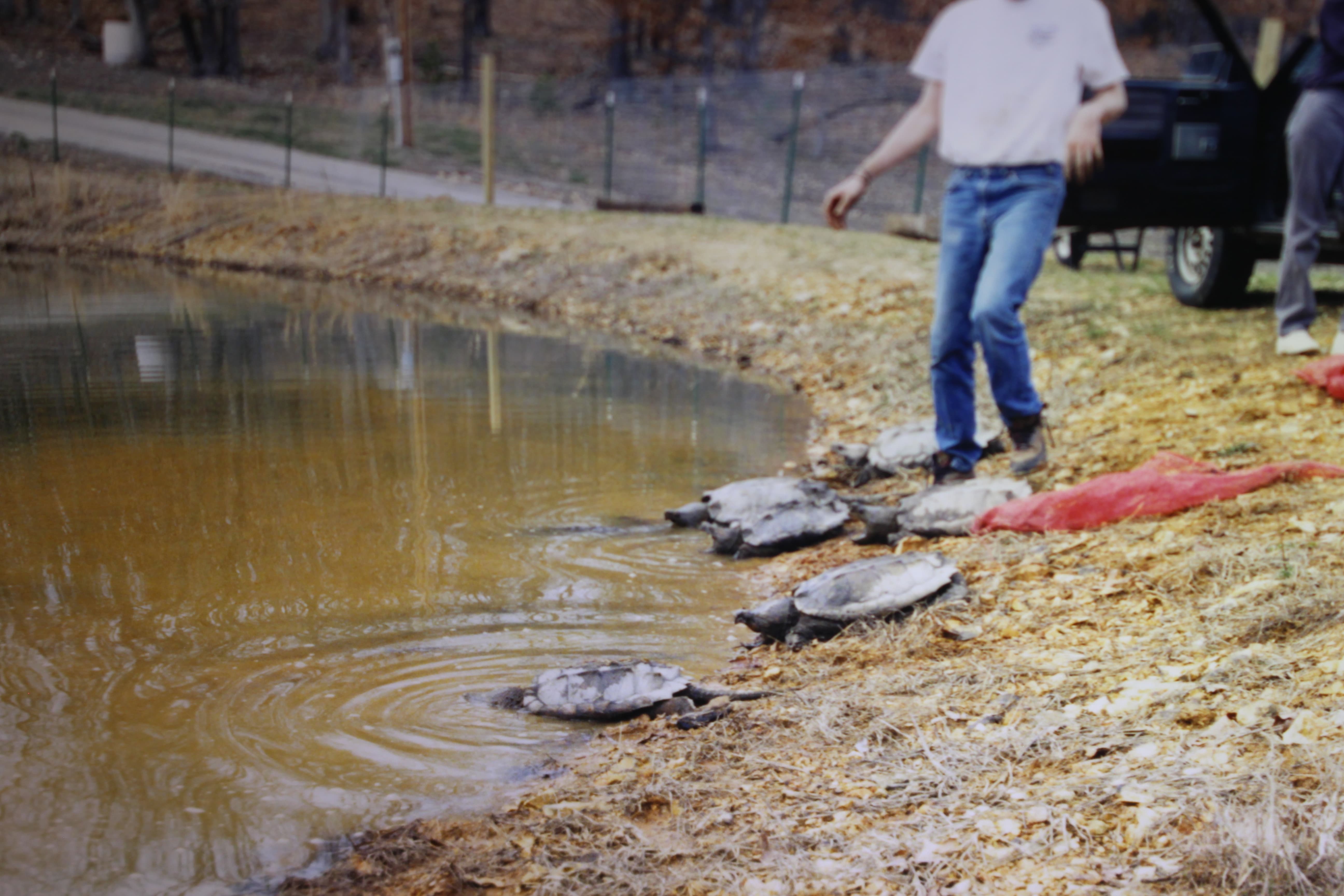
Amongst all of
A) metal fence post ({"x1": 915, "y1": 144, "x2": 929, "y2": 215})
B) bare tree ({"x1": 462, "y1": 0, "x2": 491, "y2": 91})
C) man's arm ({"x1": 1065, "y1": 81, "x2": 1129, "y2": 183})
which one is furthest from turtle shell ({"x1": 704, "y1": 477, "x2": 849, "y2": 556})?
bare tree ({"x1": 462, "y1": 0, "x2": 491, "y2": 91})

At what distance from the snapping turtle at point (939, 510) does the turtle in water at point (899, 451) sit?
71 centimetres

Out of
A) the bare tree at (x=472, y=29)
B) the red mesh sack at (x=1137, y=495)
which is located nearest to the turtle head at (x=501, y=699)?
the red mesh sack at (x=1137, y=495)

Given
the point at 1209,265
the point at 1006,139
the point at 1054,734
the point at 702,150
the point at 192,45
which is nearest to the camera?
the point at 1054,734

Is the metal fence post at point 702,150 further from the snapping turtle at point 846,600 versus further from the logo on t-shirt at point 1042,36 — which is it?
the snapping turtle at point 846,600

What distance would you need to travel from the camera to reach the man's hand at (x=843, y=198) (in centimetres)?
490

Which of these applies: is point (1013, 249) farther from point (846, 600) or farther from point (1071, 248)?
point (1071, 248)

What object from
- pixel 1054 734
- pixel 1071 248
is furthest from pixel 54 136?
pixel 1054 734

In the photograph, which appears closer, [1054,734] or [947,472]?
[1054,734]

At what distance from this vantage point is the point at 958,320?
193 inches

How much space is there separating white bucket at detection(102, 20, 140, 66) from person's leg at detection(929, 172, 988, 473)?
3551 centimetres

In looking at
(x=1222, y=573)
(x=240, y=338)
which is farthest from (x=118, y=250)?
(x=1222, y=573)

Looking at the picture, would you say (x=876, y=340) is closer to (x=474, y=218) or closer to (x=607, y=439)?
(x=607, y=439)

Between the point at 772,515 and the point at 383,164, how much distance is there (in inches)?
574

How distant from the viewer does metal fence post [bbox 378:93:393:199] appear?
17609 mm
